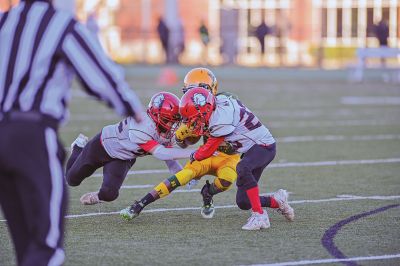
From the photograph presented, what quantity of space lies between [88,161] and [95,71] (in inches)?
128

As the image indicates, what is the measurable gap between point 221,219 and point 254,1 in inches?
1358

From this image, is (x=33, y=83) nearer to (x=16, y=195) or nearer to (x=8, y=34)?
(x=8, y=34)

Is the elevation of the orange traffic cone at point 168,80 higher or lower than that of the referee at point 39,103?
lower

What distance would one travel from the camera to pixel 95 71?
4145 mm

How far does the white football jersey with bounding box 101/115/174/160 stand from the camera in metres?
6.81

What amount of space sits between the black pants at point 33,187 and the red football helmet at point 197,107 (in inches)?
92.2

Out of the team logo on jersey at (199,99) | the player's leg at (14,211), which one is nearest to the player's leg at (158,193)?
the team logo on jersey at (199,99)

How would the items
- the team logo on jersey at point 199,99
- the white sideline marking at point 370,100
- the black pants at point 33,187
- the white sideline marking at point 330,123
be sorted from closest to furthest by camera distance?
the black pants at point 33,187 → the team logo on jersey at point 199,99 → the white sideline marking at point 330,123 → the white sideline marking at point 370,100

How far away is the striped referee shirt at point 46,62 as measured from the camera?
13.3 ft

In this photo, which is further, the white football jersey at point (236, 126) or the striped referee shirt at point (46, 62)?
the white football jersey at point (236, 126)

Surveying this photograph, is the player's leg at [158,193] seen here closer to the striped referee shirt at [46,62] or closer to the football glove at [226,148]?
the football glove at [226,148]

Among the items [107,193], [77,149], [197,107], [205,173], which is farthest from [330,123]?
[197,107]

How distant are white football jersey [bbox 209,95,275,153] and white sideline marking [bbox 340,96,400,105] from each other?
466 inches

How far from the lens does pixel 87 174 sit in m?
7.43
